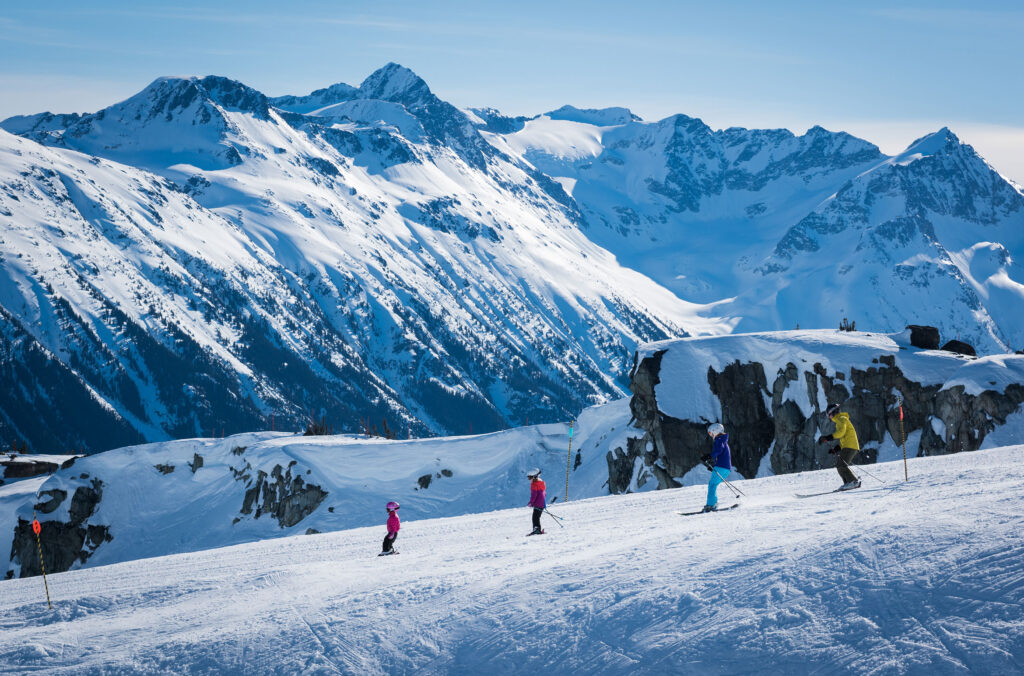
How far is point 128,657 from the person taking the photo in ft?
45.0

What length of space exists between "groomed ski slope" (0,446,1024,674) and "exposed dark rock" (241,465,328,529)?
44.3 m

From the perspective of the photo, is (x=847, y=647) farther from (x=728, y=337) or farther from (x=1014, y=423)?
(x=728, y=337)

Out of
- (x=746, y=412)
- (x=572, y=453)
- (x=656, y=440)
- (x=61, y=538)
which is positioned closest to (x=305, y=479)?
(x=61, y=538)

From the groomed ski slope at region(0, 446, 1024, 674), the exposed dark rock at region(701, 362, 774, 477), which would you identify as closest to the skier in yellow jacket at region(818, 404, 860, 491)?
the groomed ski slope at region(0, 446, 1024, 674)

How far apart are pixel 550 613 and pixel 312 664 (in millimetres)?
3412

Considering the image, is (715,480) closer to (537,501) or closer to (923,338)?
(537,501)

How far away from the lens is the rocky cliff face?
4300 cm

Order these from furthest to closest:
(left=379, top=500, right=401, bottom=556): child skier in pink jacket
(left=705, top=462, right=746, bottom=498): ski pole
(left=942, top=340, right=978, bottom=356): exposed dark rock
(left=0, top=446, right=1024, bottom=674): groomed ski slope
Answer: (left=942, top=340, right=978, bottom=356): exposed dark rock
(left=379, top=500, right=401, bottom=556): child skier in pink jacket
(left=705, top=462, right=746, bottom=498): ski pole
(left=0, top=446, right=1024, bottom=674): groomed ski slope

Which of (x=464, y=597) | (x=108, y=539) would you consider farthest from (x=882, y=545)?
(x=108, y=539)

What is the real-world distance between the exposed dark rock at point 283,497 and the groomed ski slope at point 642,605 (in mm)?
44251

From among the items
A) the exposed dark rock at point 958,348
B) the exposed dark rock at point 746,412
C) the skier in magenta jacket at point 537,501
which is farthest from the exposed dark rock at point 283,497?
the skier in magenta jacket at point 537,501

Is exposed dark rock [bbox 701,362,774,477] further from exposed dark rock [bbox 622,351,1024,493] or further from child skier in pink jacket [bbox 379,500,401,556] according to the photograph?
child skier in pink jacket [bbox 379,500,401,556]

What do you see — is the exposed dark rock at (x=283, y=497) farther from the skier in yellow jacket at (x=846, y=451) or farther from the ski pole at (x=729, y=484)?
the skier in yellow jacket at (x=846, y=451)

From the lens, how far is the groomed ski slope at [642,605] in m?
10.8
